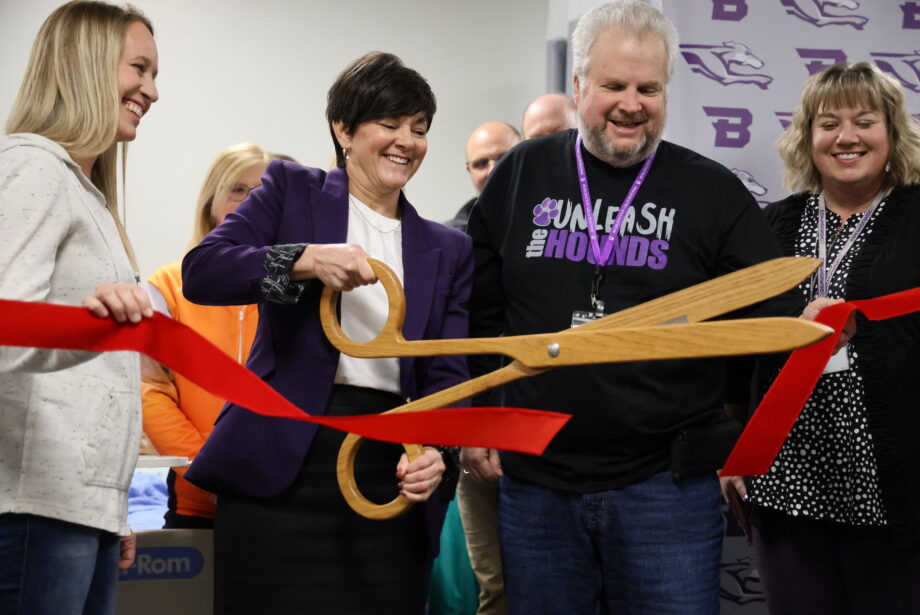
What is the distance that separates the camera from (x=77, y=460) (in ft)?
4.55

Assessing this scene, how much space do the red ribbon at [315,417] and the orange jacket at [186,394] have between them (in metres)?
1.17

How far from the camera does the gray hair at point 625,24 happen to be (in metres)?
1.85

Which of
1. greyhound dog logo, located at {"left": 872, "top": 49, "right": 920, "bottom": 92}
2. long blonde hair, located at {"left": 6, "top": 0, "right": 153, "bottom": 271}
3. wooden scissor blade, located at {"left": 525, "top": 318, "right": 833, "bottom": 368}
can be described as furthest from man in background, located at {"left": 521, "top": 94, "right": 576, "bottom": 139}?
wooden scissor blade, located at {"left": 525, "top": 318, "right": 833, "bottom": 368}

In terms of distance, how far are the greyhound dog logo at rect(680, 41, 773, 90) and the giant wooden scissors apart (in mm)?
1700

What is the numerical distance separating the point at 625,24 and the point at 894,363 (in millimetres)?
935

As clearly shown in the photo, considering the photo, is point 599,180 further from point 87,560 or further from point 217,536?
point 87,560

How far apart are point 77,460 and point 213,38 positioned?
13.5ft

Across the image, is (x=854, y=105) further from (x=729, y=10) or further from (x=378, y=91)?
(x=378, y=91)

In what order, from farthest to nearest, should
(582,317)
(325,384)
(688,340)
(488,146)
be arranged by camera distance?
(488,146) < (582,317) < (325,384) < (688,340)

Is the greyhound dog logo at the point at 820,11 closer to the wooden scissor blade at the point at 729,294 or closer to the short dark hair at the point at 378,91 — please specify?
the short dark hair at the point at 378,91

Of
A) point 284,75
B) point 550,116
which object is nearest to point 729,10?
point 550,116

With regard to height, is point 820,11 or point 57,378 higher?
point 820,11

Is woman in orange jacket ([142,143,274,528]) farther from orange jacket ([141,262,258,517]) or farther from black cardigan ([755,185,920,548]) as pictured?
black cardigan ([755,185,920,548])

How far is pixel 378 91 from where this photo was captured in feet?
5.73
